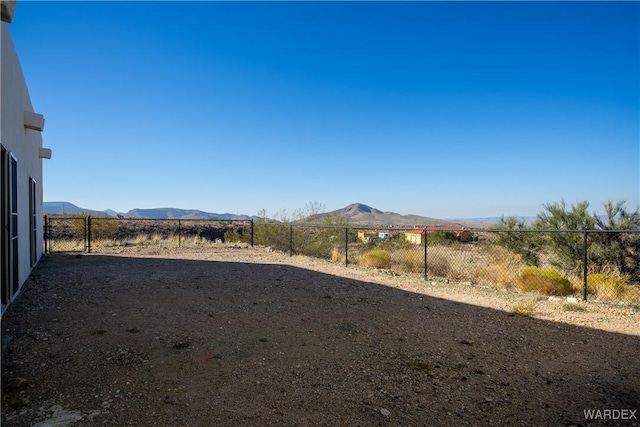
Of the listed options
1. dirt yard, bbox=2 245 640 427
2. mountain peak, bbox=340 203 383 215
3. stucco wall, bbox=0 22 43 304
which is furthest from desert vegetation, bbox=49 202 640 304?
mountain peak, bbox=340 203 383 215

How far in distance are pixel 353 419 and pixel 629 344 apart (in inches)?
171

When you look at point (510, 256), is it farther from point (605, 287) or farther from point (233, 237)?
point (233, 237)

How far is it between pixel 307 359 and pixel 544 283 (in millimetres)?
6843

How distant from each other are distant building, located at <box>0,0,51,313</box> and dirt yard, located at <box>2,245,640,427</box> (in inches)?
23.1

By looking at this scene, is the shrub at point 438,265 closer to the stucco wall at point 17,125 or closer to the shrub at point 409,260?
the shrub at point 409,260

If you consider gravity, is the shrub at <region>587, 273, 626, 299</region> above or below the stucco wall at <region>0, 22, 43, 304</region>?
below

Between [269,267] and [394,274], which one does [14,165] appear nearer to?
[269,267]

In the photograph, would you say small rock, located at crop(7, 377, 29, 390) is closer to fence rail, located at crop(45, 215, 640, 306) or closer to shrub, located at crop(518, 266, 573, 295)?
fence rail, located at crop(45, 215, 640, 306)

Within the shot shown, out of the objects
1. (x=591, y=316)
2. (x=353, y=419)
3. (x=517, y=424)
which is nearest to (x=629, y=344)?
(x=591, y=316)

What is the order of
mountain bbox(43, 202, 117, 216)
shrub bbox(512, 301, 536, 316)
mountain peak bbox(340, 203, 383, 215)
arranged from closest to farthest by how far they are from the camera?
1. shrub bbox(512, 301, 536, 316)
2. mountain bbox(43, 202, 117, 216)
3. mountain peak bbox(340, 203, 383, 215)

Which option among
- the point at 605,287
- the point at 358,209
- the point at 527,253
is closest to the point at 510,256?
the point at 527,253

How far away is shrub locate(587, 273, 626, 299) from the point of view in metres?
8.25

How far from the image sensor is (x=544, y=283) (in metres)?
8.80

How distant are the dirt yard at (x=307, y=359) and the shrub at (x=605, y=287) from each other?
127cm
